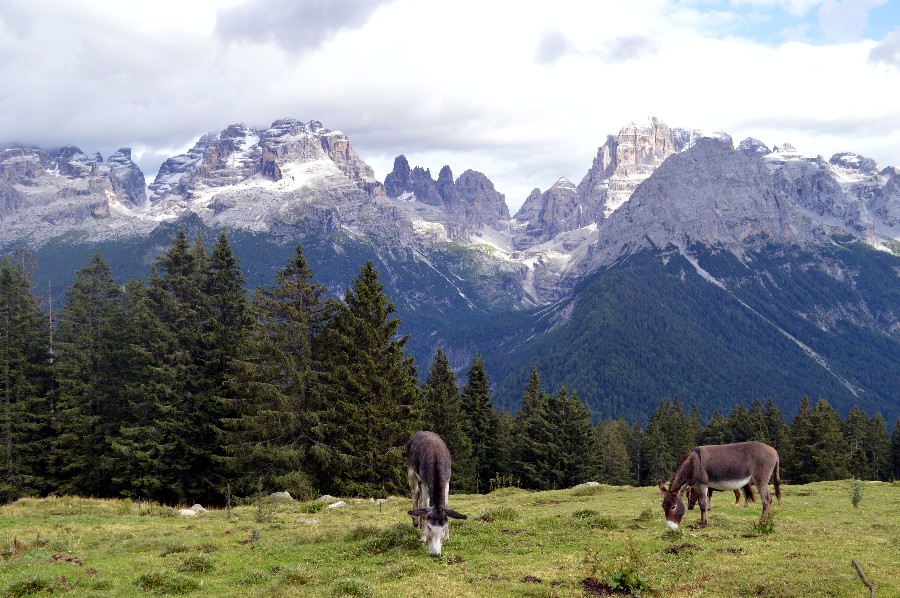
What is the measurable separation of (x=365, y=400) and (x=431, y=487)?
103ft

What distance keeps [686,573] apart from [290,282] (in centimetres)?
4179

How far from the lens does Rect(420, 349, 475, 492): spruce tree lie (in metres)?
75.0

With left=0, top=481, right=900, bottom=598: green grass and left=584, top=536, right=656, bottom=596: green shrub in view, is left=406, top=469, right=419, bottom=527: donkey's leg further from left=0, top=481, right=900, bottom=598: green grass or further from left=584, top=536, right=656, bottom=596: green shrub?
left=584, top=536, right=656, bottom=596: green shrub

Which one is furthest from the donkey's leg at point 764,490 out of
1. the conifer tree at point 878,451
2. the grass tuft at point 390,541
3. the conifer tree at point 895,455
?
the conifer tree at point 895,455

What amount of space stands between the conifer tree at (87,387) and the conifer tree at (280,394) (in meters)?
12.5

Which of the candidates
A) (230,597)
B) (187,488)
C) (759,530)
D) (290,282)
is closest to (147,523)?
(230,597)

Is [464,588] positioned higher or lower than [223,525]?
higher

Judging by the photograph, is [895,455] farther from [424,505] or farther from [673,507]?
[424,505]

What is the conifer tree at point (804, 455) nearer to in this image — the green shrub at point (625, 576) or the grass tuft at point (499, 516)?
the grass tuft at point (499, 516)

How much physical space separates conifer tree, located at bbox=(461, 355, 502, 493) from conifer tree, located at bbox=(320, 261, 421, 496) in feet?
105

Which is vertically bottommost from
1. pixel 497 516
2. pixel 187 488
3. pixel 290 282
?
pixel 187 488

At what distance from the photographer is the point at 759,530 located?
19875mm

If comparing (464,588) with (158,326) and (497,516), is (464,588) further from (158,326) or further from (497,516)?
(158,326)

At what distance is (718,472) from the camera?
21.7 metres
